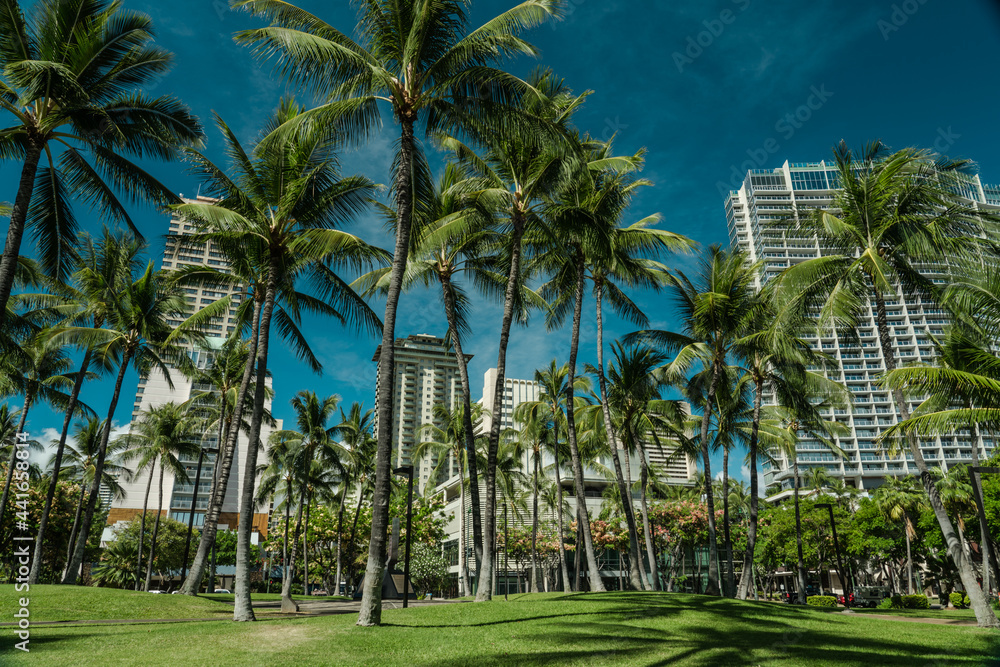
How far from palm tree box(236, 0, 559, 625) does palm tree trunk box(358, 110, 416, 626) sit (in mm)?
31

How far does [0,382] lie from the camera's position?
2547 cm

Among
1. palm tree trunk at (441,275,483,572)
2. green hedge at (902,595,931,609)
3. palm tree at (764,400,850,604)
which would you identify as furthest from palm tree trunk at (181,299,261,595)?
green hedge at (902,595,931,609)

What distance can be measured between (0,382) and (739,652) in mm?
30038

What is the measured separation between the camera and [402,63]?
45.9ft

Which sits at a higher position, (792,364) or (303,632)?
(792,364)

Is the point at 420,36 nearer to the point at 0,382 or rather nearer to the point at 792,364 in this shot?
the point at 792,364

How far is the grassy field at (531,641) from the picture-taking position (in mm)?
8609

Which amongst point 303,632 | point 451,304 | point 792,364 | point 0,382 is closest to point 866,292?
point 792,364

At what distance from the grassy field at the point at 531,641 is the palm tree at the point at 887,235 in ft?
23.0

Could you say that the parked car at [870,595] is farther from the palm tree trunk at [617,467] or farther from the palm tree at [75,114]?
the palm tree at [75,114]

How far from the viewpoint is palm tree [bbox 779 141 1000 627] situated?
17.2m

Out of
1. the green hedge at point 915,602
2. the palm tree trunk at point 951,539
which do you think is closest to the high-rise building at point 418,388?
the green hedge at point 915,602

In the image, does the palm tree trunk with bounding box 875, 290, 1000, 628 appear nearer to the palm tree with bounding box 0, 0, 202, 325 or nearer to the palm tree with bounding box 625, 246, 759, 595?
the palm tree with bounding box 625, 246, 759, 595

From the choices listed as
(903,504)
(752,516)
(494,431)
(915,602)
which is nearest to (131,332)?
(494,431)
